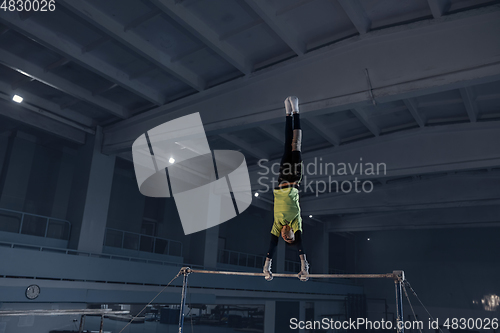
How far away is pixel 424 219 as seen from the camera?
2061 centimetres

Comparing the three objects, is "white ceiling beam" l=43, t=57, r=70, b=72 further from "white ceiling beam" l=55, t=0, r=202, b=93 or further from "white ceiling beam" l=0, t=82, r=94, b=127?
"white ceiling beam" l=55, t=0, r=202, b=93

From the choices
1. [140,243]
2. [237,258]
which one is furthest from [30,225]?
[237,258]

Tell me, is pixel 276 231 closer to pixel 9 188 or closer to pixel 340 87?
pixel 340 87

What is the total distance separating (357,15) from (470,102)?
4.92 meters

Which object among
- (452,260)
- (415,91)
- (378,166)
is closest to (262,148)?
(378,166)

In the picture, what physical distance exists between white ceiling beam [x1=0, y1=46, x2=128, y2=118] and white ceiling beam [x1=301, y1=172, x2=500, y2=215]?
11.2 meters

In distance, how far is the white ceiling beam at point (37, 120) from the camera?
34.8 ft

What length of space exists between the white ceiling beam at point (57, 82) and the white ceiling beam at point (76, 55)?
1.48 meters

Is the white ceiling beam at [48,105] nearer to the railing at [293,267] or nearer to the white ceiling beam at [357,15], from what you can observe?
the white ceiling beam at [357,15]

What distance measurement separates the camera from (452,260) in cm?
2450

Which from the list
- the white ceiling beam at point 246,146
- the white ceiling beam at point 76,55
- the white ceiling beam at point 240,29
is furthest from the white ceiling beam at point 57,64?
the white ceiling beam at point 246,146

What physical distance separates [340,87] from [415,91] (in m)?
1.54

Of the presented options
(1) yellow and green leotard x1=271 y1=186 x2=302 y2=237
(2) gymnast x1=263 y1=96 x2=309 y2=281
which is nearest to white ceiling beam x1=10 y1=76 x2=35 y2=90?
(2) gymnast x1=263 y1=96 x2=309 y2=281

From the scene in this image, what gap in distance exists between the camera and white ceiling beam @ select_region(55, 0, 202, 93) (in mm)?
7383
